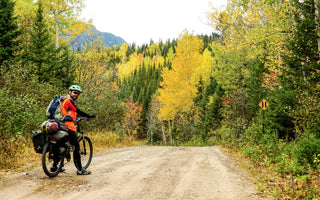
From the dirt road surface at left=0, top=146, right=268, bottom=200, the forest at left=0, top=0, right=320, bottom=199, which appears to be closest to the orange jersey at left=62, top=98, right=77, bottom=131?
the dirt road surface at left=0, top=146, right=268, bottom=200

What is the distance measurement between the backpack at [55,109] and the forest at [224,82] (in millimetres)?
2358

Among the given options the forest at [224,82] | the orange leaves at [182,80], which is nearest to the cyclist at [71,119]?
the forest at [224,82]

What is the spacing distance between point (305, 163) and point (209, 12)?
41.3 ft

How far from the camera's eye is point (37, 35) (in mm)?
17906

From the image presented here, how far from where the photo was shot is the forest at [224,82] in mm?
8609

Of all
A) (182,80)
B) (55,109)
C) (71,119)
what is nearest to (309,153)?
(71,119)

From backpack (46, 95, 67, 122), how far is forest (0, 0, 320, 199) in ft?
7.73

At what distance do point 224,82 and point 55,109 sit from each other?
25.1 m

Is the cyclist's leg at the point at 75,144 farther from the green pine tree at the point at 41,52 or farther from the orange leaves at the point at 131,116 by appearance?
the orange leaves at the point at 131,116

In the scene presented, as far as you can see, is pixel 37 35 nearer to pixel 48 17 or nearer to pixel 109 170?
pixel 48 17

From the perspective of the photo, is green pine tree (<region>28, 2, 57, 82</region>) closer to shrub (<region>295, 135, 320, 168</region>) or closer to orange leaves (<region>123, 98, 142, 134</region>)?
shrub (<region>295, 135, 320, 168</region>)

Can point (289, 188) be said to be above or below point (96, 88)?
below

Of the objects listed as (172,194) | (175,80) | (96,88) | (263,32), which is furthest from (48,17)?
(172,194)

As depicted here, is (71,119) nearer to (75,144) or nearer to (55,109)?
(55,109)
